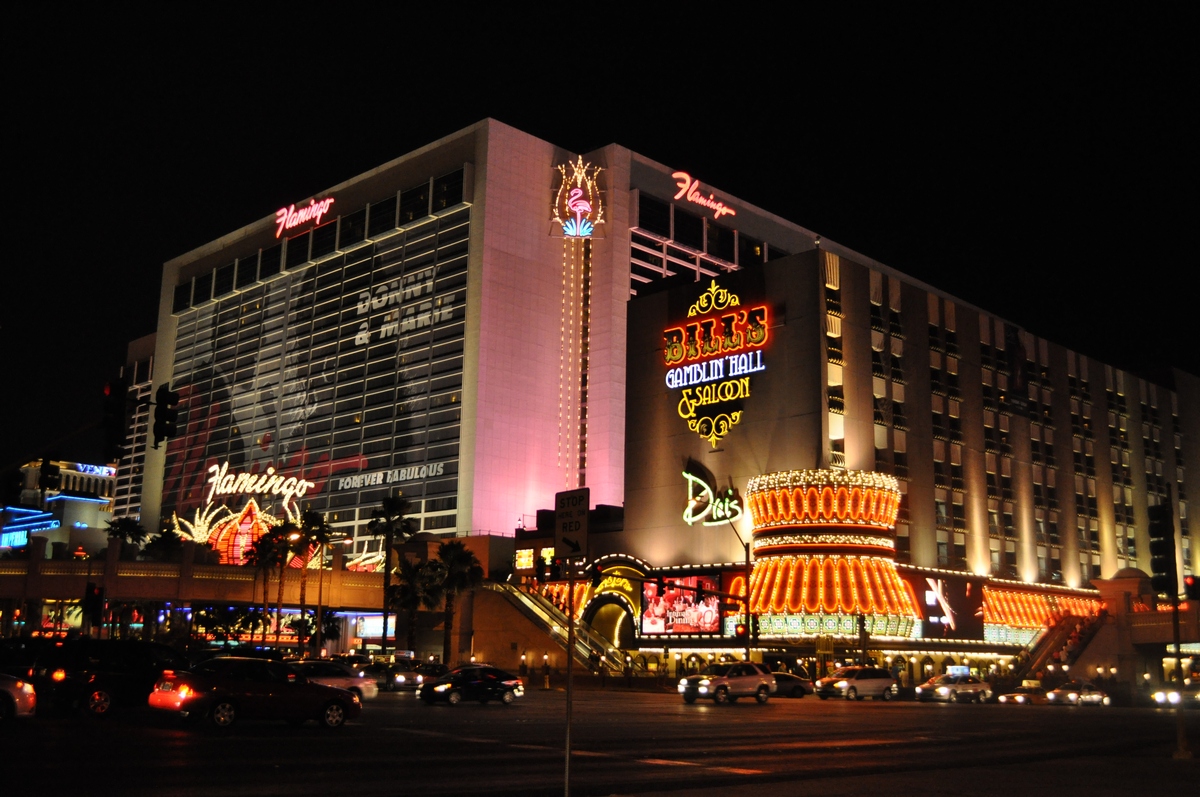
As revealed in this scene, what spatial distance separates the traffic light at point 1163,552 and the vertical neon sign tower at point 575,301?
332 feet

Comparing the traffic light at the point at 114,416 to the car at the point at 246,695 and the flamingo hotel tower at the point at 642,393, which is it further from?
the flamingo hotel tower at the point at 642,393

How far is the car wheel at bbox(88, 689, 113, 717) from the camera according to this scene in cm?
2945

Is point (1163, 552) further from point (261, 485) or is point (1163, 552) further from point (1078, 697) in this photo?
point (261, 485)

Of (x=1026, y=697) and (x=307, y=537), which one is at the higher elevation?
(x=307, y=537)

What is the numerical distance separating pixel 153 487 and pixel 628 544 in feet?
370

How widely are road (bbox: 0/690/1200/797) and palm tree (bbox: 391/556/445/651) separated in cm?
4353

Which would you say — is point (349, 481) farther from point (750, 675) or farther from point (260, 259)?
point (750, 675)

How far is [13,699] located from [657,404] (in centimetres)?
6629

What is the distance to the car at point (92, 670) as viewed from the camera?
97.2 feet

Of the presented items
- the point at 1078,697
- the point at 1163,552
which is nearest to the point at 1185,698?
the point at 1078,697

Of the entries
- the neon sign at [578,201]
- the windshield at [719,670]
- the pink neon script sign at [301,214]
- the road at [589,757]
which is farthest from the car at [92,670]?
the pink neon script sign at [301,214]

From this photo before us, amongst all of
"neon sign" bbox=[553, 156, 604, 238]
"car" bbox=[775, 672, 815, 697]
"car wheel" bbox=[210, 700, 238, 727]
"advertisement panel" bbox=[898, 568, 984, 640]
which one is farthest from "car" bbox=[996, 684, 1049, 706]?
"neon sign" bbox=[553, 156, 604, 238]

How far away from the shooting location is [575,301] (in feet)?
428

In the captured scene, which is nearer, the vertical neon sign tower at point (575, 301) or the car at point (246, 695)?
the car at point (246, 695)
